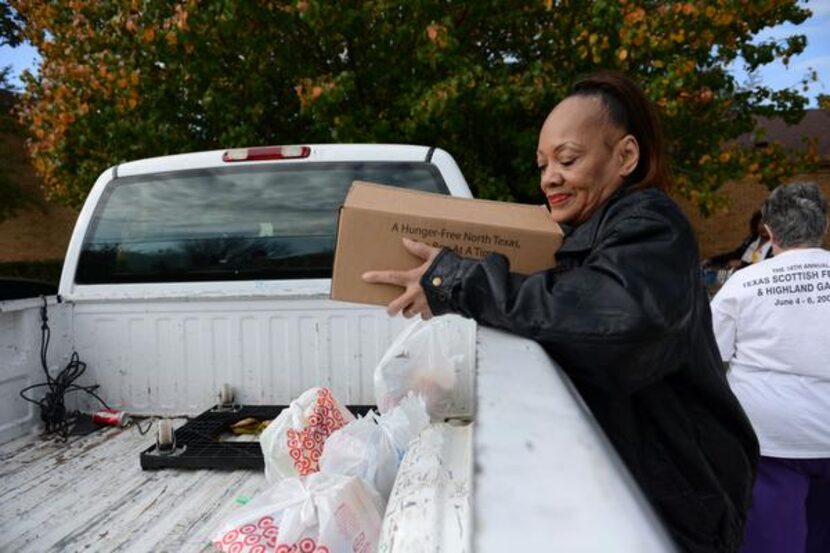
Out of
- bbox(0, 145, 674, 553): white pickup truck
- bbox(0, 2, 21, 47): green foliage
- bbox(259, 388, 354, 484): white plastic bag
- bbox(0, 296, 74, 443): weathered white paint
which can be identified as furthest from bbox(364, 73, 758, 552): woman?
bbox(0, 2, 21, 47): green foliage

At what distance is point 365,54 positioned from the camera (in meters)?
7.42

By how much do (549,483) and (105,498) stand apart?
2422 millimetres

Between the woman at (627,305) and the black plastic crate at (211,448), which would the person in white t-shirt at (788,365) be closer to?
the woman at (627,305)

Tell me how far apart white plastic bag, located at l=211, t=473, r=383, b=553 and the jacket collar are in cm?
90

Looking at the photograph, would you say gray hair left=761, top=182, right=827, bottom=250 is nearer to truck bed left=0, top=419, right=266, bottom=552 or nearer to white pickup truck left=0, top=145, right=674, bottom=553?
white pickup truck left=0, top=145, right=674, bottom=553

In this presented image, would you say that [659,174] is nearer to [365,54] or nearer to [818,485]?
[818,485]

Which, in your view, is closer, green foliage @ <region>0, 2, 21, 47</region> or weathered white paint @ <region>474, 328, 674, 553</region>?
weathered white paint @ <region>474, 328, 674, 553</region>

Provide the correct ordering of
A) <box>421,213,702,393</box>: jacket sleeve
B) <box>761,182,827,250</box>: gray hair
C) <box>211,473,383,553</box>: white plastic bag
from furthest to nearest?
<box>761,182,827,250</box>: gray hair, <box>211,473,383,553</box>: white plastic bag, <box>421,213,702,393</box>: jacket sleeve

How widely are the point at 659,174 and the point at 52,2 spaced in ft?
28.9

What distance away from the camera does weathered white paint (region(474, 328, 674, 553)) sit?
606 mm

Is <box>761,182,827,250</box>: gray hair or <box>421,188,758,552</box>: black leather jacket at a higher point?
<box>761,182,827,250</box>: gray hair

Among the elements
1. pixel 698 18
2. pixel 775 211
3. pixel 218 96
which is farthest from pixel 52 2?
pixel 775 211

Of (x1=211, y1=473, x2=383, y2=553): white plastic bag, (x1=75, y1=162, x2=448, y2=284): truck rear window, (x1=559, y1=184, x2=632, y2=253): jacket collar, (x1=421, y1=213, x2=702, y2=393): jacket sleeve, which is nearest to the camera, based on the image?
(x1=421, y1=213, x2=702, y2=393): jacket sleeve

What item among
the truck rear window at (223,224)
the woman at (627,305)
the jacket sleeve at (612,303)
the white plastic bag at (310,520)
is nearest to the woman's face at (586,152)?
the woman at (627,305)
